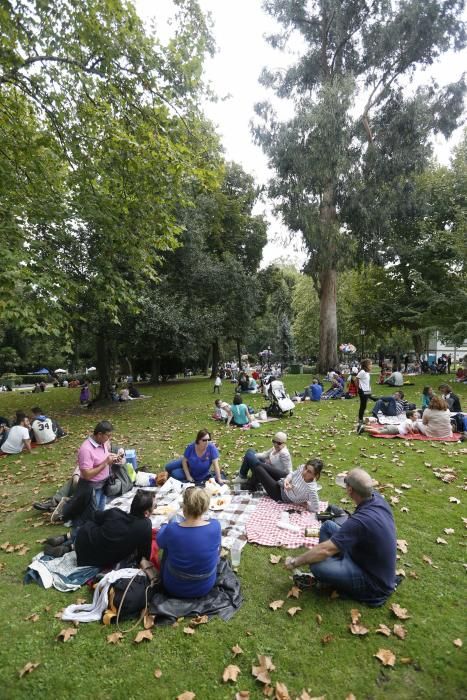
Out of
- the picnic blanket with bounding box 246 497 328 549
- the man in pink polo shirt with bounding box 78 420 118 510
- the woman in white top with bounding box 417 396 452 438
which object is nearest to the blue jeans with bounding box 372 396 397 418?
the woman in white top with bounding box 417 396 452 438

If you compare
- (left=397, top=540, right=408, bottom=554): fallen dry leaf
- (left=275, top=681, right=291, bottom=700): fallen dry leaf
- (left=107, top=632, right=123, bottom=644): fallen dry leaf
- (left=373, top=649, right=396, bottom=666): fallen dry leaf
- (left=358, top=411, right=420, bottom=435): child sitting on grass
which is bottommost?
(left=107, top=632, right=123, bottom=644): fallen dry leaf

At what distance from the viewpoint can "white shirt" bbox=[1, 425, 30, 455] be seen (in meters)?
10.7

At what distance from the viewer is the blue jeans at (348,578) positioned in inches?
154

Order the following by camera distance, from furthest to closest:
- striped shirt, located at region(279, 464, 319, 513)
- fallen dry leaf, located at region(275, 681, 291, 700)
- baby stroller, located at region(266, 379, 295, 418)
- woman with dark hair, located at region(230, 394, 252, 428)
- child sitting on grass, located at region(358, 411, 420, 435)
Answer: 1. baby stroller, located at region(266, 379, 295, 418)
2. woman with dark hair, located at region(230, 394, 252, 428)
3. child sitting on grass, located at region(358, 411, 420, 435)
4. striped shirt, located at region(279, 464, 319, 513)
5. fallen dry leaf, located at region(275, 681, 291, 700)

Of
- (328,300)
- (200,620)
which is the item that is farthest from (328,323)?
(200,620)

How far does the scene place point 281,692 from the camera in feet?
9.86

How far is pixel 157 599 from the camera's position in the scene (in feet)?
13.1

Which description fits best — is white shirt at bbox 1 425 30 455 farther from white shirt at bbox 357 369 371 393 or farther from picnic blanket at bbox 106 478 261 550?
white shirt at bbox 357 369 371 393

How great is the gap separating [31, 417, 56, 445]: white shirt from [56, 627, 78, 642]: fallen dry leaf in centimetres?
900

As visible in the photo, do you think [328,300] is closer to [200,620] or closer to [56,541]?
[56,541]

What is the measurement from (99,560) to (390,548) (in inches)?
127

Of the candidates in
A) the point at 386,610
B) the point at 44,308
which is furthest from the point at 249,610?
the point at 44,308

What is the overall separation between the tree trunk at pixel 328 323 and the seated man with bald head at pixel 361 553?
21.9 meters

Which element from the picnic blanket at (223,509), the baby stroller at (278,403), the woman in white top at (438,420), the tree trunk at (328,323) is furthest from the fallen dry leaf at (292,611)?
the tree trunk at (328,323)
